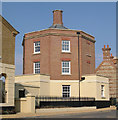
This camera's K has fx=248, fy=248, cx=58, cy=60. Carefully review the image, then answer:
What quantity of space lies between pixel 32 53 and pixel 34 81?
5.55 meters

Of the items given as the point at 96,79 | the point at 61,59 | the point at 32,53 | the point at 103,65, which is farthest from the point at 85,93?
the point at 103,65

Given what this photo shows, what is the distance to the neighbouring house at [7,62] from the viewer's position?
897 inches

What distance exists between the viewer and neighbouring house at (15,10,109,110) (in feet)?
109

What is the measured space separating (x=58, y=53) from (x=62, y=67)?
2.01 meters

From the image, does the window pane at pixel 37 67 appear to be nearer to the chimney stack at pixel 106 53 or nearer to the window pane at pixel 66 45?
the window pane at pixel 66 45

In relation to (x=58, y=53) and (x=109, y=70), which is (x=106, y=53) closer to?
(x=109, y=70)

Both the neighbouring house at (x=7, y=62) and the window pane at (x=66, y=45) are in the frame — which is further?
the window pane at (x=66, y=45)

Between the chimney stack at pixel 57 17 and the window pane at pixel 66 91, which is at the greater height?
the chimney stack at pixel 57 17

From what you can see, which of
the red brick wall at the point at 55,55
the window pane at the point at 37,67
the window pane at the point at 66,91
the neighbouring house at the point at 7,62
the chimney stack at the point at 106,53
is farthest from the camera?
the chimney stack at the point at 106,53

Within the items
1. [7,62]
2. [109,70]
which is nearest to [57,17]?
[109,70]

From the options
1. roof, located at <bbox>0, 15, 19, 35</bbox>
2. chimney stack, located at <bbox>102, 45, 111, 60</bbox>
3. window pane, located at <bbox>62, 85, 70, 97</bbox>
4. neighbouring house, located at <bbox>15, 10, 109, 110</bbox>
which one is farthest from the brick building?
chimney stack, located at <bbox>102, 45, 111, 60</bbox>

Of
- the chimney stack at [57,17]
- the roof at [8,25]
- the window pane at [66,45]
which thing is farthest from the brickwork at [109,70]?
the roof at [8,25]

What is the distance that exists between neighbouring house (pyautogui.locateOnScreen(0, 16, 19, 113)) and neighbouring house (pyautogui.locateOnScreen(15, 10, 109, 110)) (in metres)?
8.40

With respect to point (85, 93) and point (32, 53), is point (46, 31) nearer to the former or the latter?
point (32, 53)
